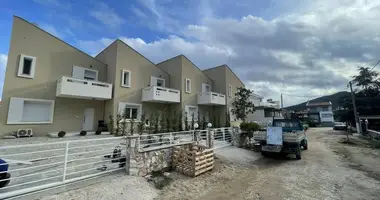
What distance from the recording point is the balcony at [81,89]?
37.1 ft

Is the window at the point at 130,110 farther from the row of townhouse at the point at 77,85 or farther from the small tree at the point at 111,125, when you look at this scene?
the small tree at the point at 111,125

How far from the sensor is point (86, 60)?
1379 centimetres

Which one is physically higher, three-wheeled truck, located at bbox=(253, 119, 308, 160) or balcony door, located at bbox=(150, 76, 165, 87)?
balcony door, located at bbox=(150, 76, 165, 87)

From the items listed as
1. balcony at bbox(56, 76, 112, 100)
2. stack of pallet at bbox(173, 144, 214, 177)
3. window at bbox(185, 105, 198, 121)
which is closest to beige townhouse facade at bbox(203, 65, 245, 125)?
window at bbox(185, 105, 198, 121)

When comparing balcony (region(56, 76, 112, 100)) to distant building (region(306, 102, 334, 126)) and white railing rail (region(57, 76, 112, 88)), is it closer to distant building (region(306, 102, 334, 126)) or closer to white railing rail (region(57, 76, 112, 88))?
white railing rail (region(57, 76, 112, 88))

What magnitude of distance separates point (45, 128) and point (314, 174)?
618 inches

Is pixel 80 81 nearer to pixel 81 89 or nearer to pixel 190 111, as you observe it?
pixel 81 89

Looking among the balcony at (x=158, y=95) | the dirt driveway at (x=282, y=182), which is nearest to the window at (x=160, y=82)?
the balcony at (x=158, y=95)

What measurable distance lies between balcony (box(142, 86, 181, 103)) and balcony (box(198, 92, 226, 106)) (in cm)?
358

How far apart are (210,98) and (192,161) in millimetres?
12642

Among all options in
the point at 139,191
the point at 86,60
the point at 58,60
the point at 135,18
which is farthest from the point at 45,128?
the point at 139,191

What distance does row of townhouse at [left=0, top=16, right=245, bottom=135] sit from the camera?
1062 cm

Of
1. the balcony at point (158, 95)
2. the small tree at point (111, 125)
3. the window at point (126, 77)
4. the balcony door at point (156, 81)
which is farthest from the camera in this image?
the balcony door at point (156, 81)

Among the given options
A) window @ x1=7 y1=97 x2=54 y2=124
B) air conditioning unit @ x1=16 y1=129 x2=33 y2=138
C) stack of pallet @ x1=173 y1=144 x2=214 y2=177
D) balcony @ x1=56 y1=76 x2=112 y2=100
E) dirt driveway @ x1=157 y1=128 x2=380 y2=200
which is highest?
balcony @ x1=56 y1=76 x2=112 y2=100
